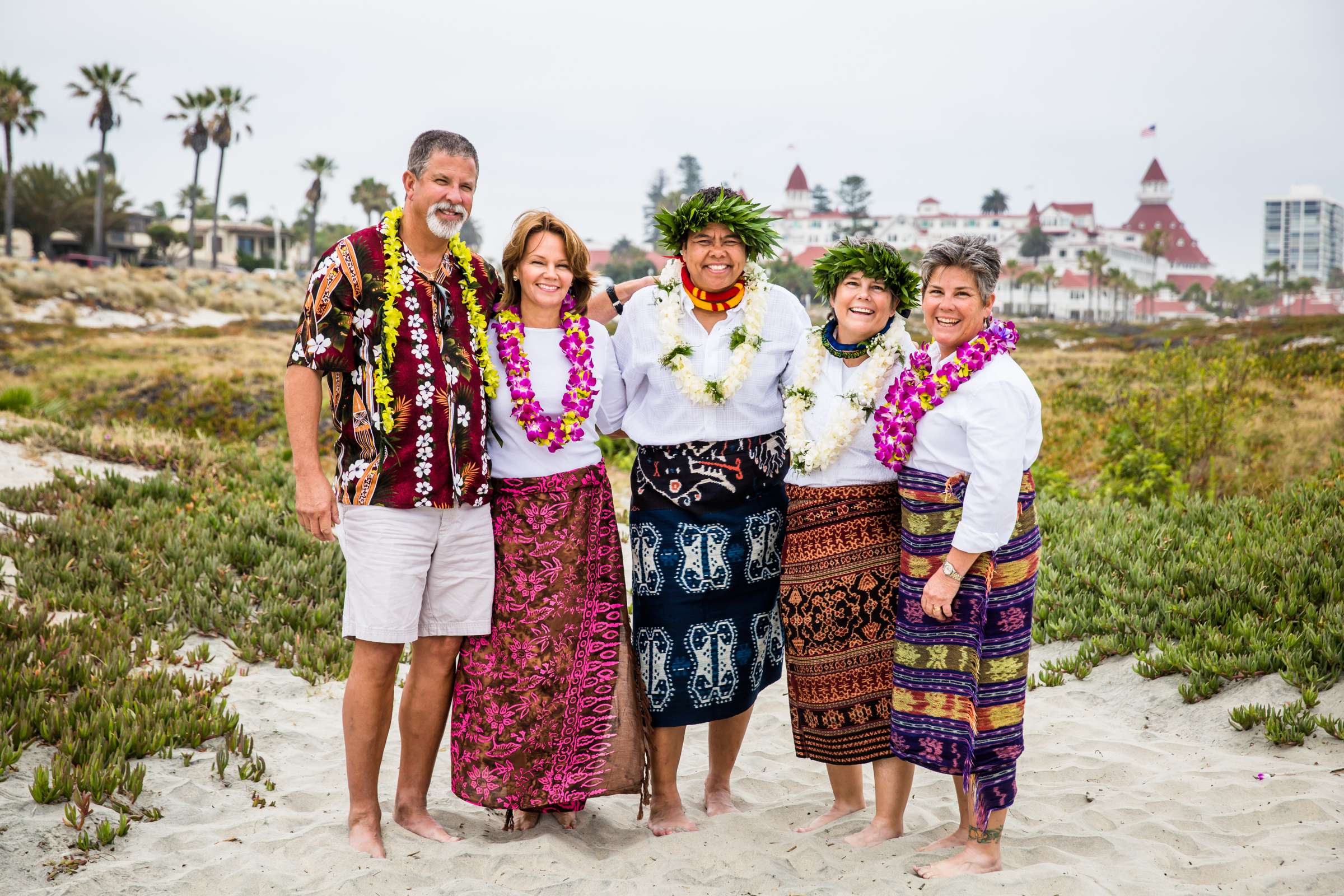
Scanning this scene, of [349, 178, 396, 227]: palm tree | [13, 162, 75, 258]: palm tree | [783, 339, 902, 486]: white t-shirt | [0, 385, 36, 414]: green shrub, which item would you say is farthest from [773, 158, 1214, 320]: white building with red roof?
[783, 339, 902, 486]: white t-shirt

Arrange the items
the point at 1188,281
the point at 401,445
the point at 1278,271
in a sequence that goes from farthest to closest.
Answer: the point at 1188,281 < the point at 1278,271 < the point at 401,445

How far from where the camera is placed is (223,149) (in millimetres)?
62062

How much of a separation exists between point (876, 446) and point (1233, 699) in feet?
10.1

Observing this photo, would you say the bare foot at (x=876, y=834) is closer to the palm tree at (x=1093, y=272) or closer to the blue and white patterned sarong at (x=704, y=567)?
the blue and white patterned sarong at (x=704, y=567)

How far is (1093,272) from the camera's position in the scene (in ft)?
314

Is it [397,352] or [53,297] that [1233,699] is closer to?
[397,352]

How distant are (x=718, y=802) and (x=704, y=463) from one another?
1.64m

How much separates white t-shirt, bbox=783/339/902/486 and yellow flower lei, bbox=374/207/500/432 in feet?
4.19

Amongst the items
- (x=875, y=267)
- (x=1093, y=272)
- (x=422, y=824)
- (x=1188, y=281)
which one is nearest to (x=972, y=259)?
(x=875, y=267)

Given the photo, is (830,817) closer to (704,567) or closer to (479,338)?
(704,567)

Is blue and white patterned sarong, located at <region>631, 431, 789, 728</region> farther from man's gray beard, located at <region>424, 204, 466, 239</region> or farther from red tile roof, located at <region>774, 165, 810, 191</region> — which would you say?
red tile roof, located at <region>774, 165, 810, 191</region>

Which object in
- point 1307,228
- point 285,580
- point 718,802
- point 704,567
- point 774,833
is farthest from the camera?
point 1307,228

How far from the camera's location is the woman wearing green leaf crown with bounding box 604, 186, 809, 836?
4.18 m

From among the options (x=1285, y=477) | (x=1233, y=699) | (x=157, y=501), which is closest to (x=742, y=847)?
(x=1233, y=699)
